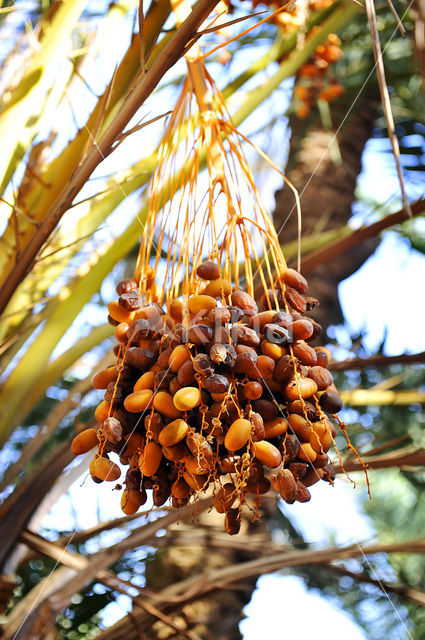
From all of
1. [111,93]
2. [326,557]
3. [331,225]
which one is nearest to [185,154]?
[111,93]

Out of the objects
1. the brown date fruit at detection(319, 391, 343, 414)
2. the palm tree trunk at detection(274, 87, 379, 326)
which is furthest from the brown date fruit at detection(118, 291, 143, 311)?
the palm tree trunk at detection(274, 87, 379, 326)

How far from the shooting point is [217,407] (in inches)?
22.3

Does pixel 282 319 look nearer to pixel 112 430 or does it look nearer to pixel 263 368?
pixel 263 368

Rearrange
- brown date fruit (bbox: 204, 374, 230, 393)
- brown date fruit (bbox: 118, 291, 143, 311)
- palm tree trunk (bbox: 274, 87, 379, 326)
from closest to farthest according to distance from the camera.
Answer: brown date fruit (bbox: 204, 374, 230, 393) < brown date fruit (bbox: 118, 291, 143, 311) < palm tree trunk (bbox: 274, 87, 379, 326)

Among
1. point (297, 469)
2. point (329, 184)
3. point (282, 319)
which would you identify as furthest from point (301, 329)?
point (329, 184)

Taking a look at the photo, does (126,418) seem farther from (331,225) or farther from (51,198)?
(331,225)

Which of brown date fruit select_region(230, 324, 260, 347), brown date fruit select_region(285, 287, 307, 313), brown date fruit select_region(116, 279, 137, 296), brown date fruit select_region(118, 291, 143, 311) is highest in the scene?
brown date fruit select_region(116, 279, 137, 296)

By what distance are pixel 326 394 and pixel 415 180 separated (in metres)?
1.90

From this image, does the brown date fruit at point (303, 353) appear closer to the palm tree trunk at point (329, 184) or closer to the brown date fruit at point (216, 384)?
the brown date fruit at point (216, 384)

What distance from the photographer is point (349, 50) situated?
7.54 feet

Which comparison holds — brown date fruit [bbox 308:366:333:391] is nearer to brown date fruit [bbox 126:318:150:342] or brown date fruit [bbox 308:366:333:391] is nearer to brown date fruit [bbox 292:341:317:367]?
brown date fruit [bbox 292:341:317:367]

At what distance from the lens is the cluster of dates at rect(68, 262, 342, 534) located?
1.81 feet

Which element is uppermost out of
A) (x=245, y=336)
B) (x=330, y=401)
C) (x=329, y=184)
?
(x=245, y=336)

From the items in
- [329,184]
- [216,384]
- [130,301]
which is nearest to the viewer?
[216,384]
